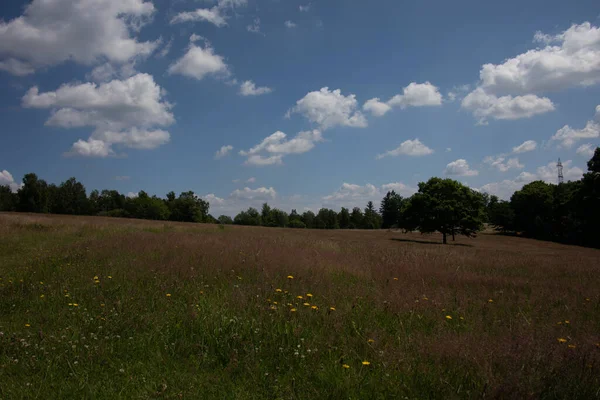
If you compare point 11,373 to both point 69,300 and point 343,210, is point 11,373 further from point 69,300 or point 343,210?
point 343,210

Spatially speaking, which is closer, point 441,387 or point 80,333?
point 441,387

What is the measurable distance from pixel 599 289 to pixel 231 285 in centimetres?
810

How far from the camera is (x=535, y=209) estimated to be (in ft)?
227

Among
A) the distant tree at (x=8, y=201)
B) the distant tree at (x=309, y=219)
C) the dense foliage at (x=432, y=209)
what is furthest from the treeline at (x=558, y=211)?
the distant tree at (x=8, y=201)

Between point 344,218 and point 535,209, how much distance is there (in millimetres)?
69565

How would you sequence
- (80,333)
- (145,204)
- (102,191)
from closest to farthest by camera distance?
(80,333)
(145,204)
(102,191)

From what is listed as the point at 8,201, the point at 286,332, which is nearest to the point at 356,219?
the point at 8,201

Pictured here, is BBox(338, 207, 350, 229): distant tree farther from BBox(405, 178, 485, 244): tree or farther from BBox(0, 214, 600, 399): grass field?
BBox(0, 214, 600, 399): grass field

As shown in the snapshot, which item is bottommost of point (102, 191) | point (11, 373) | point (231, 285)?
point (11, 373)

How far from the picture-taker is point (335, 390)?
3312 mm

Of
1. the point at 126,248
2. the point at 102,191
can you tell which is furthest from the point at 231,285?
the point at 102,191

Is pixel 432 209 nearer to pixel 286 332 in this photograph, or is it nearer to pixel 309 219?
pixel 286 332

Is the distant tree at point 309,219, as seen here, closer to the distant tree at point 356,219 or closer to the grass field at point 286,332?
the distant tree at point 356,219

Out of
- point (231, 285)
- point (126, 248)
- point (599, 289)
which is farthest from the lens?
point (126, 248)
